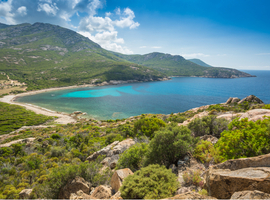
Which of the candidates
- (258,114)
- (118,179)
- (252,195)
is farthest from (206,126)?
(252,195)

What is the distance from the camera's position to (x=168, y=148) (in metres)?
10.0

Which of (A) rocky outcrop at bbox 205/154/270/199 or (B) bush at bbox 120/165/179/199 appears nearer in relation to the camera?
(A) rocky outcrop at bbox 205/154/270/199

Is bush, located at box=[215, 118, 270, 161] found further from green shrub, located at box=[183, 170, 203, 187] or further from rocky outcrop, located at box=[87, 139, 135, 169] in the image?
rocky outcrop, located at box=[87, 139, 135, 169]

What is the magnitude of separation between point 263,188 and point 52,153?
21923 mm

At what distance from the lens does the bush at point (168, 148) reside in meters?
9.85

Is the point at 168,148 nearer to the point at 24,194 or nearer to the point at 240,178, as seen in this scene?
the point at 240,178

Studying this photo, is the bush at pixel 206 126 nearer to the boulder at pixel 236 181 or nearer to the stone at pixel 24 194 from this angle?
the boulder at pixel 236 181

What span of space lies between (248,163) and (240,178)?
1311 millimetres

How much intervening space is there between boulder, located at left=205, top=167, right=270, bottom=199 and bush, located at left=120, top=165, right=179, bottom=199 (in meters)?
1.85

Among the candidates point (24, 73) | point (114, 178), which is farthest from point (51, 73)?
point (114, 178)

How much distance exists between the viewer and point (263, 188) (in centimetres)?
430

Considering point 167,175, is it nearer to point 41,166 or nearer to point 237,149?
point 237,149

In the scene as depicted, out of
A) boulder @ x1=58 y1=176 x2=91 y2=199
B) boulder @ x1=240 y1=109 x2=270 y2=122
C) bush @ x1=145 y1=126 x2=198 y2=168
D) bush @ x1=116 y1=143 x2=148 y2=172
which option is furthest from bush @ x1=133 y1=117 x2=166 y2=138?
boulder @ x1=240 y1=109 x2=270 y2=122

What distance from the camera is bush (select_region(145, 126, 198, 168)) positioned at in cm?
985
